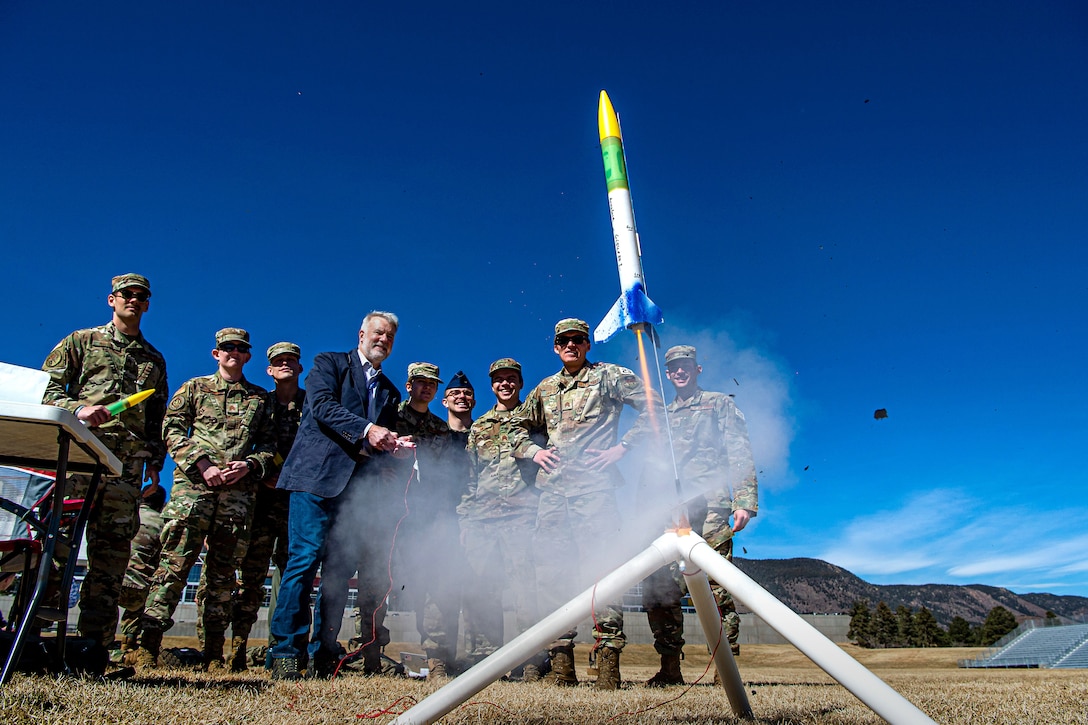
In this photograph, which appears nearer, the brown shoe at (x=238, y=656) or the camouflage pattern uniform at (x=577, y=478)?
the camouflage pattern uniform at (x=577, y=478)

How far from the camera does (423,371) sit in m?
6.79

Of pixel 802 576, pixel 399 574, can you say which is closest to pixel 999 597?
pixel 802 576

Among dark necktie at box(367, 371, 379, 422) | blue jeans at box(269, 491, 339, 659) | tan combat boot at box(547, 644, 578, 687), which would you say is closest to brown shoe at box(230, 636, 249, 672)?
blue jeans at box(269, 491, 339, 659)

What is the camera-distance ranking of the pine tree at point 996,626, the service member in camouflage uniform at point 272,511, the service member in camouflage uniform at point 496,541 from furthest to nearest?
the pine tree at point 996,626
the service member in camouflage uniform at point 272,511
the service member in camouflage uniform at point 496,541

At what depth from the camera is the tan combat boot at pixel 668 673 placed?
511 cm

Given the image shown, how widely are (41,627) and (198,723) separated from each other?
1.50 meters

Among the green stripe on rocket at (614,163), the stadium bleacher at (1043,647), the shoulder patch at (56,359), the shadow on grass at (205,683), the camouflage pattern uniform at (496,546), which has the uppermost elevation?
the green stripe on rocket at (614,163)

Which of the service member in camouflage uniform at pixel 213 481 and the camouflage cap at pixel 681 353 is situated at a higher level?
the camouflage cap at pixel 681 353

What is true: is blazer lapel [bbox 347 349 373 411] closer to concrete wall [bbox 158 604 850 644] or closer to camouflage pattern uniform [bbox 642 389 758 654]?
camouflage pattern uniform [bbox 642 389 758 654]

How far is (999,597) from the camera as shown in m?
89.6

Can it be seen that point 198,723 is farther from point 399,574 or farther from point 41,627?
point 399,574

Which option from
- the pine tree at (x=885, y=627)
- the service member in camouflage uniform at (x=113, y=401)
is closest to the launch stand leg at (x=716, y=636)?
the service member in camouflage uniform at (x=113, y=401)

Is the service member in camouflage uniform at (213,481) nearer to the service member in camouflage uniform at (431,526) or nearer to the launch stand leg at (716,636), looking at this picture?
the service member in camouflage uniform at (431,526)

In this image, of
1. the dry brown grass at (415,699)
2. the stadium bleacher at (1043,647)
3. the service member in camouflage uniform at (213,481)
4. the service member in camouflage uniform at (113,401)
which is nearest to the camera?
the dry brown grass at (415,699)
